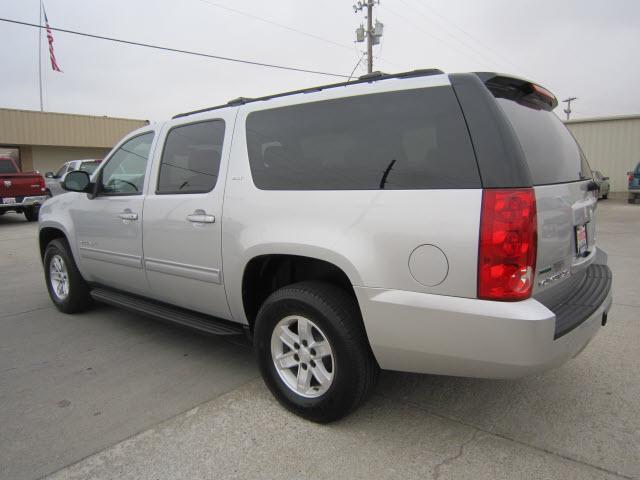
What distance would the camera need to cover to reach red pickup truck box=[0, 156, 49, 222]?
13.4 m

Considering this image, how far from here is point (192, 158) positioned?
3.52 m

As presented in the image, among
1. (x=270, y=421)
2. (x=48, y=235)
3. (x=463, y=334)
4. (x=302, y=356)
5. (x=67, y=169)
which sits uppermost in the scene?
(x=67, y=169)

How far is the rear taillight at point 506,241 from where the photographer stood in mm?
2094

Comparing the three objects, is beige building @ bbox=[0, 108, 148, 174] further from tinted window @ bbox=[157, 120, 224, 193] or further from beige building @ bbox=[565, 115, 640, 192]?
tinted window @ bbox=[157, 120, 224, 193]

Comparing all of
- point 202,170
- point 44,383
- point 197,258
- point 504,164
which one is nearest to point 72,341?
point 44,383

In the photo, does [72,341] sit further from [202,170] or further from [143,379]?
[202,170]

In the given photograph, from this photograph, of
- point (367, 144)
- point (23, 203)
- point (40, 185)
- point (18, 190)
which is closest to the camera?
point (367, 144)

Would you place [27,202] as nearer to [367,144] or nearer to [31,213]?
[31,213]

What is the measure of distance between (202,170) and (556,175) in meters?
2.24

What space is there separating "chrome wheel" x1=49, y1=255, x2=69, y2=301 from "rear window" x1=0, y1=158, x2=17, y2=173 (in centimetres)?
1080

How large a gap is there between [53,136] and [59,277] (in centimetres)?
2686

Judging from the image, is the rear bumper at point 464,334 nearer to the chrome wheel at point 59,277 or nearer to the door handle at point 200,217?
the door handle at point 200,217

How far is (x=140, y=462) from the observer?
8.03ft

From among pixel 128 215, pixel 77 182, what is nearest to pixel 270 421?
pixel 128 215
